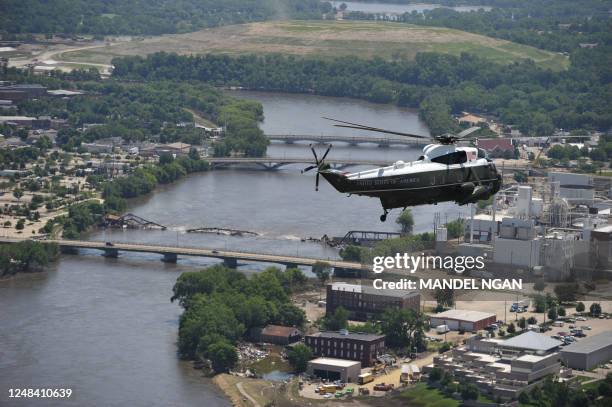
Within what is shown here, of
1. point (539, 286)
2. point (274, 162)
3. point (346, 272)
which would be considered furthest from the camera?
point (274, 162)

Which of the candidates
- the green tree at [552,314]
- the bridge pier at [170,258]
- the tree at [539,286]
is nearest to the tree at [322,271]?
the bridge pier at [170,258]

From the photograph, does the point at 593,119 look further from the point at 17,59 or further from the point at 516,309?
the point at 516,309

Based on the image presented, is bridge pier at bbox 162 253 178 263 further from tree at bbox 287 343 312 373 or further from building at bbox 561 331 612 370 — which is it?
building at bbox 561 331 612 370

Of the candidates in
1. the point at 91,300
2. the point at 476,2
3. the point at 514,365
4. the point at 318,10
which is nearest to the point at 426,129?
the point at 91,300

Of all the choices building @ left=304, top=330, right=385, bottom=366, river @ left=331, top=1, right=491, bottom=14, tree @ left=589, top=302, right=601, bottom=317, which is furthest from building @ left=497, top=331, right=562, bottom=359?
river @ left=331, top=1, right=491, bottom=14

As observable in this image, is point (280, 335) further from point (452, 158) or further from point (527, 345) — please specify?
point (452, 158)

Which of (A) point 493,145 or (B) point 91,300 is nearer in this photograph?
(B) point 91,300

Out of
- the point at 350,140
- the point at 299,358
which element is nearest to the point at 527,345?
the point at 299,358
